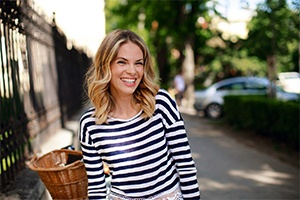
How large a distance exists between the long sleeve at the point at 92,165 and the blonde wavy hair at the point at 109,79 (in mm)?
131

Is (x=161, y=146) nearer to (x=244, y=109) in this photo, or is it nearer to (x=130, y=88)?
(x=130, y=88)

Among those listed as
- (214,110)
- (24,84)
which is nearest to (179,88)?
(214,110)

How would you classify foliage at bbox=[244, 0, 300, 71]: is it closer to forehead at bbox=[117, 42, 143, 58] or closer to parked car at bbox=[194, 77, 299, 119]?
parked car at bbox=[194, 77, 299, 119]

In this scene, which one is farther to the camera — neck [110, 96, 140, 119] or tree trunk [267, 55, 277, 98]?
tree trunk [267, 55, 277, 98]

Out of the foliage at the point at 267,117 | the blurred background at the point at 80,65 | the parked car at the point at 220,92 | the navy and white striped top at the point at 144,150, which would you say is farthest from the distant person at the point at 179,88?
the navy and white striped top at the point at 144,150

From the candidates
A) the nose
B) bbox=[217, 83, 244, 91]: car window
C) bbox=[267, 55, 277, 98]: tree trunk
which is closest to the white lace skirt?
the nose

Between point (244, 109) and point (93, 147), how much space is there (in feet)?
32.5

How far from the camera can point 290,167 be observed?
24.1 feet

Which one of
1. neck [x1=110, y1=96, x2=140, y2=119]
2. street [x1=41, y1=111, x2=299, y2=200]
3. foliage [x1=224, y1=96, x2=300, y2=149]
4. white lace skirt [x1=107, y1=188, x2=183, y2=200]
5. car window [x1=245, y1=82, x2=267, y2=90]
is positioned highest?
neck [x1=110, y1=96, x2=140, y2=119]

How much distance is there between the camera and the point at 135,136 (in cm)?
222

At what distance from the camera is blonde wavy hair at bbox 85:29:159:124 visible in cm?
221

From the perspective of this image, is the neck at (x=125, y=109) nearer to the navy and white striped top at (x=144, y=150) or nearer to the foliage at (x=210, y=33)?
the navy and white striped top at (x=144, y=150)

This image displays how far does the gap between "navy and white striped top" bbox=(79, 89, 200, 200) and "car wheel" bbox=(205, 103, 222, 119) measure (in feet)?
45.9

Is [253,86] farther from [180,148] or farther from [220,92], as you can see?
[180,148]
